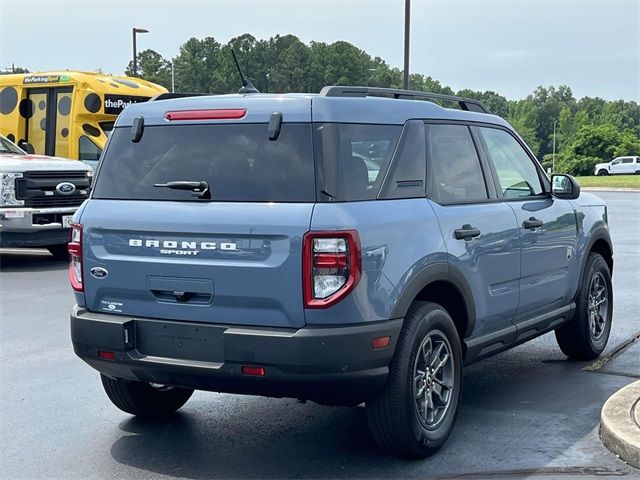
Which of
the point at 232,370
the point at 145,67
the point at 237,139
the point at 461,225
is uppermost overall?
the point at 145,67

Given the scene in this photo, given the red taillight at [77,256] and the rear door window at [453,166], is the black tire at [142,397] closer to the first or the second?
the red taillight at [77,256]

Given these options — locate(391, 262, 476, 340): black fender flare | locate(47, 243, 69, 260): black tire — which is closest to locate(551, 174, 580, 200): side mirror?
locate(391, 262, 476, 340): black fender flare

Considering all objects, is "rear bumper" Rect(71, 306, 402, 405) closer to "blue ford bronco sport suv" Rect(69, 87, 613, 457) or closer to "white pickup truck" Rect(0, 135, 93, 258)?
"blue ford bronco sport suv" Rect(69, 87, 613, 457)

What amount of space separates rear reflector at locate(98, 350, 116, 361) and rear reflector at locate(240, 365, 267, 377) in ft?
2.61

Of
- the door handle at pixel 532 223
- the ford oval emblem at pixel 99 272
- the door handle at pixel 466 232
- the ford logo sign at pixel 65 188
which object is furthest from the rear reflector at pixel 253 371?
the ford logo sign at pixel 65 188

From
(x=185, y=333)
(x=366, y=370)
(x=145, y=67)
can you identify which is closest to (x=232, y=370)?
(x=185, y=333)

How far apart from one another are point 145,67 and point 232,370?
7054 cm

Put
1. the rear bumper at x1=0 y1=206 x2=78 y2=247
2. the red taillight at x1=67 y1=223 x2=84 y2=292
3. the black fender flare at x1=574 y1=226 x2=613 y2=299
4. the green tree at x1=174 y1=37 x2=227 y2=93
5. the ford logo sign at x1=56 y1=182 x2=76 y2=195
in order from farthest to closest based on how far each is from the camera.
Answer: the green tree at x1=174 y1=37 x2=227 y2=93, the ford logo sign at x1=56 y1=182 x2=76 y2=195, the rear bumper at x1=0 y1=206 x2=78 y2=247, the black fender flare at x1=574 y1=226 x2=613 y2=299, the red taillight at x1=67 y1=223 x2=84 y2=292

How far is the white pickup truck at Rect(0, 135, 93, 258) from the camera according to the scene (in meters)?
12.6

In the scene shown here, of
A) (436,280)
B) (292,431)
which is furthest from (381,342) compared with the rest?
(292,431)

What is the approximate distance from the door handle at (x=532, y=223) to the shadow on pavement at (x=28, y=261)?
28.5ft

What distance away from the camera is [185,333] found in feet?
14.5

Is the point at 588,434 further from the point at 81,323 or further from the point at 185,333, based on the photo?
the point at 81,323

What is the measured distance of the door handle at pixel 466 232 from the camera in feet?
16.5
